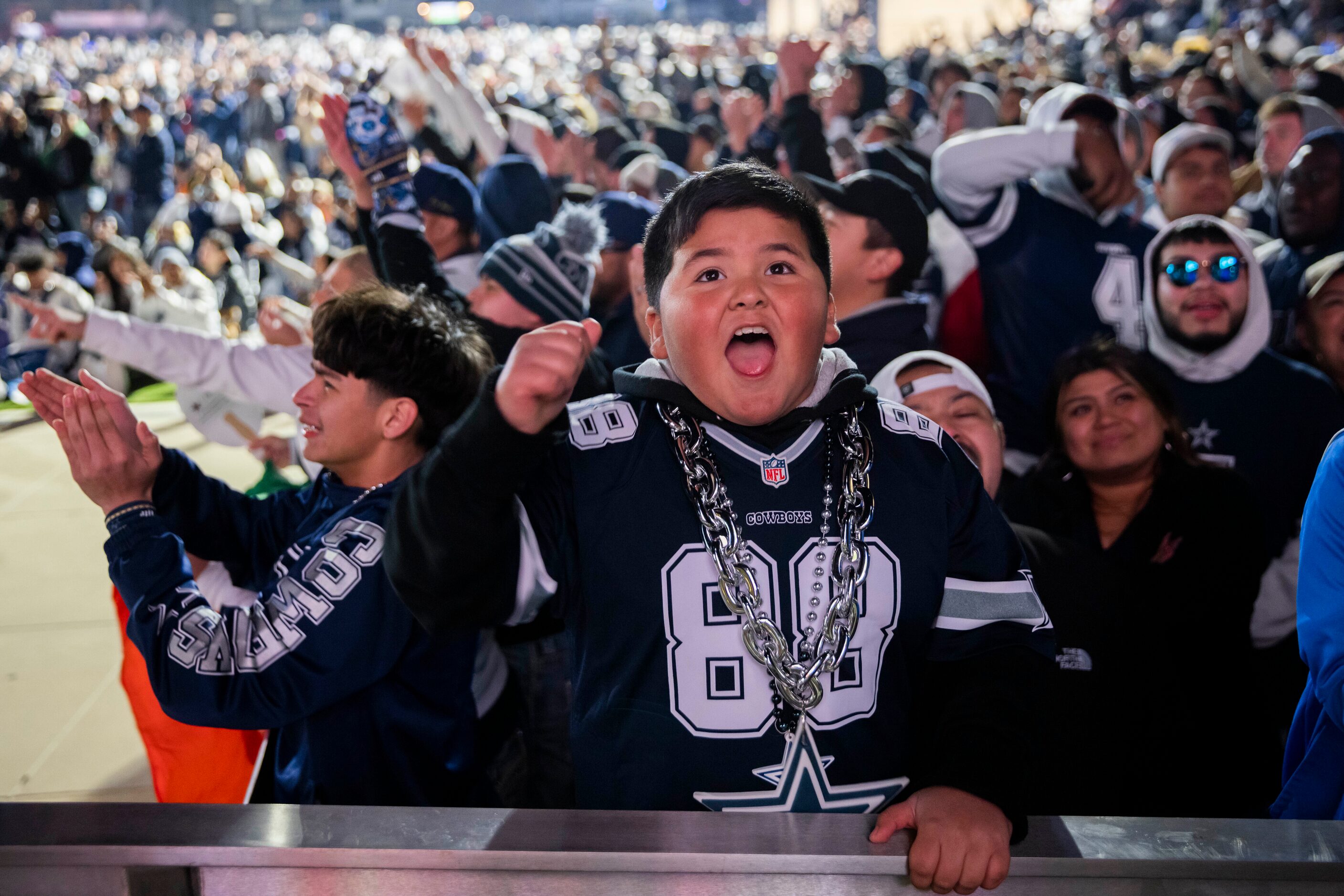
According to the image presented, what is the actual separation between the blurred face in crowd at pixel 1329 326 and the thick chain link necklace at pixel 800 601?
8.31 ft

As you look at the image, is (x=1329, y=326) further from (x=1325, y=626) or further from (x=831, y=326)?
(x=831, y=326)

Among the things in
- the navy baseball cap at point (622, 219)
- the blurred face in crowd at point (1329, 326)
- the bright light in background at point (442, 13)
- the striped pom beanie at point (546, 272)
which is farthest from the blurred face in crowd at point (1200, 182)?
the bright light in background at point (442, 13)

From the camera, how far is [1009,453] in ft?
10.9

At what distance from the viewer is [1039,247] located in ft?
11.4

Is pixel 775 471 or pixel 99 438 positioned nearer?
pixel 775 471

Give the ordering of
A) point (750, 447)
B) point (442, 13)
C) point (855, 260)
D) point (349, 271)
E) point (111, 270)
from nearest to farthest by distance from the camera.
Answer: point (750, 447) < point (855, 260) < point (349, 271) < point (111, 270) < point (442, 13)

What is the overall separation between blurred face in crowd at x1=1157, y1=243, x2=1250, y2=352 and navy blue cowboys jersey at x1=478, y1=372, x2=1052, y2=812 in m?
1.98

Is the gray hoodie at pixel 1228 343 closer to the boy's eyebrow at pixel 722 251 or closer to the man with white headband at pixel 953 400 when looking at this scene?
the man with white headband at pixel 953 400

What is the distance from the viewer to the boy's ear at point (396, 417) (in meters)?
1.90

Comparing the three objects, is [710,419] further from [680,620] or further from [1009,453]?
[1009,453]

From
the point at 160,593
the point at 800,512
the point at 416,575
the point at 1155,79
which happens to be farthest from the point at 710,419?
the point at 1155,79

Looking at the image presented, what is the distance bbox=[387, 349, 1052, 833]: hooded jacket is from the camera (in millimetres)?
1297

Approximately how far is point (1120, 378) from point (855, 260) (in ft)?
2.55

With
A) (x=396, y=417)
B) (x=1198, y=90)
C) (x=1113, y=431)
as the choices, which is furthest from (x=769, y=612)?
(x=1198, y=90)
